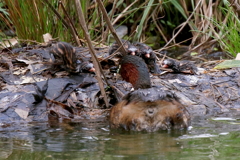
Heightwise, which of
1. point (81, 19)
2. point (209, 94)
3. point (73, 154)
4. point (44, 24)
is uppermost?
point (44, 24)

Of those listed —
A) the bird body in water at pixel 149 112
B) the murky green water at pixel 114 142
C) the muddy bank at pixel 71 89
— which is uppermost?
the muddy bank at pixel 71 89

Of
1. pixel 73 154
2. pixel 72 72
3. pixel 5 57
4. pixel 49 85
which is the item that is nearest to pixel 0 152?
pixel 73 154

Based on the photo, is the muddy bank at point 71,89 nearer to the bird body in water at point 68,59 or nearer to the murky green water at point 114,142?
the bird body in water at point 68,59

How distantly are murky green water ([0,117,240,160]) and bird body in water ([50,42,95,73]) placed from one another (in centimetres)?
119

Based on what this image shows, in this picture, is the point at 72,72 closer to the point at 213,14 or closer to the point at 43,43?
the point at 43,43

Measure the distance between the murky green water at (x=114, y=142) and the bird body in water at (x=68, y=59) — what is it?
3.92 feet

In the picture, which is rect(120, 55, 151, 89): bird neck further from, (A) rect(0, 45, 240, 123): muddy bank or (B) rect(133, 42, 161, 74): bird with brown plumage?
(B) rect(133, 42, 161, 74): bird with brown plumage

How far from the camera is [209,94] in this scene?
5512 mm

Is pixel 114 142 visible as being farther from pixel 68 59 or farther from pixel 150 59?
pixel 150 59

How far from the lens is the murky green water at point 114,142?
3.08 metres

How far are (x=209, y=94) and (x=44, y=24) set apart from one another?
8.25 ft

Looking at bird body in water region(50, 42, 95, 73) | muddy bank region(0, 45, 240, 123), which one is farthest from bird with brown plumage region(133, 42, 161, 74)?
bird body in water region(50, 42, 95, 73)

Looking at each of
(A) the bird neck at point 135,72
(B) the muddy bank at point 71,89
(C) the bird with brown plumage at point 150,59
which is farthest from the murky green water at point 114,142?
(C) the bird with brown plumage at point 150,59

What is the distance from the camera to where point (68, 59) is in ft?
18.2
